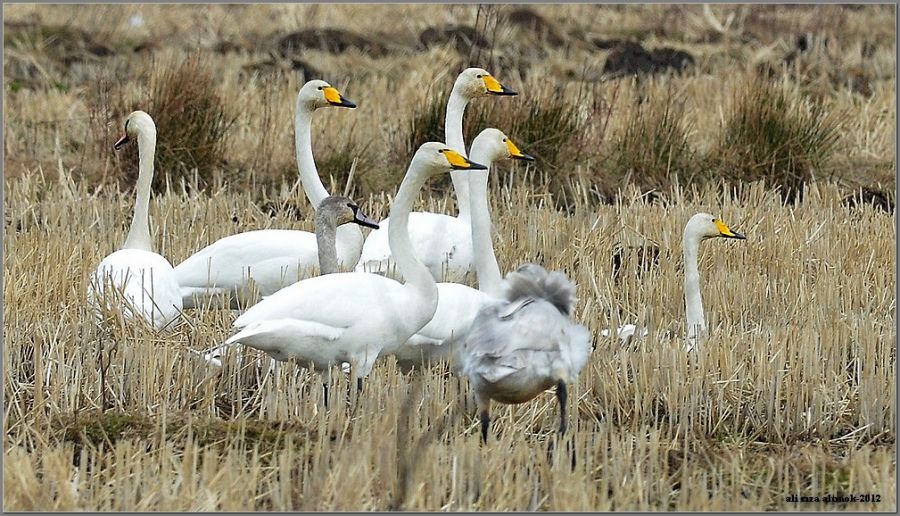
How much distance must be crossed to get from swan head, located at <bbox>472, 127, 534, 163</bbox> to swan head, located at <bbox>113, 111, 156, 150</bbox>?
2015 millimetres

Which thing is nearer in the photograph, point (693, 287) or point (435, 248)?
point (693, 287)

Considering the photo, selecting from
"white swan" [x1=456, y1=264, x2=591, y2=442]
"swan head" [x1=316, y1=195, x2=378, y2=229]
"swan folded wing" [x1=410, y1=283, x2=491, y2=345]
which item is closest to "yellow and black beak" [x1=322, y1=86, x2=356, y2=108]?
"swan head" [x1=316, y1=195, x2=378, y2=229]

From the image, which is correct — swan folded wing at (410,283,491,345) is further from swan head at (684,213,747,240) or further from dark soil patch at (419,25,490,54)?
dark soil patch at (419,25,490,54)

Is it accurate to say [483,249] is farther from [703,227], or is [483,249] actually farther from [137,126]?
[137,126]

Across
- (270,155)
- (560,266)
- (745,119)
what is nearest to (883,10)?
(745,119)

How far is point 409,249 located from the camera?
579cm

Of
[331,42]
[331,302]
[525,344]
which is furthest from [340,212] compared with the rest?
[331,42]

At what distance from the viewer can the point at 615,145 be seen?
10.6m

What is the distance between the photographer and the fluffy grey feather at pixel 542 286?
485 centimetres

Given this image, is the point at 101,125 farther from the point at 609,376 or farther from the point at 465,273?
the point at 609,376

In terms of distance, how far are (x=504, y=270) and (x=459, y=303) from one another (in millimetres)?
1717

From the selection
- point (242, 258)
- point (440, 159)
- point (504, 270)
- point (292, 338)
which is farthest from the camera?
point (504, 270)

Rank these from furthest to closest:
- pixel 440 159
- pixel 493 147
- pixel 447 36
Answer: pixel 447 36 < pixel 493 147 < pixel 440 159

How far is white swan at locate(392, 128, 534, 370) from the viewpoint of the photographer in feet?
19.2
